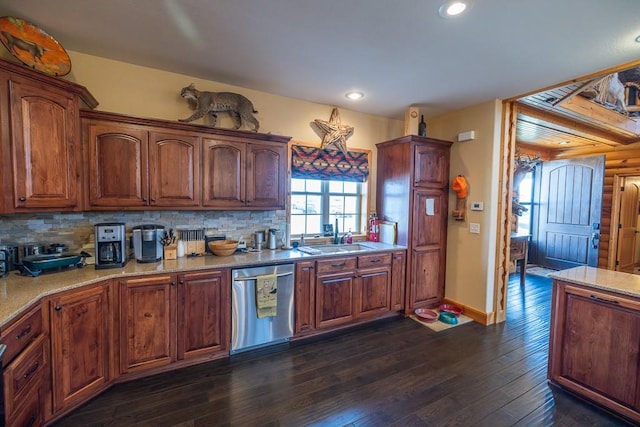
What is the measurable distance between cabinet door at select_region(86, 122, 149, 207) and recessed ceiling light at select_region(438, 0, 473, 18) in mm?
2466

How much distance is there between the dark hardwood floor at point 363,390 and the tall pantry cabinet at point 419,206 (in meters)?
0.83

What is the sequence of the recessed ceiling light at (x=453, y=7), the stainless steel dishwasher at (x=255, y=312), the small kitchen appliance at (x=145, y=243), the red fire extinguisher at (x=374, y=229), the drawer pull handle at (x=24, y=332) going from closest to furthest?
the drawer pull handle at (x=24, y=332), the recessed ceiling light at (x=453, y=7), the small kitchen appliance at (x=145, y=243), the stainless steel dishwasher at (x=255, y=312), the red fire extinguisher at (x=374, y=229)

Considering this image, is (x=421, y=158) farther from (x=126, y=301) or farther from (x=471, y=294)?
(x=126, y=301)

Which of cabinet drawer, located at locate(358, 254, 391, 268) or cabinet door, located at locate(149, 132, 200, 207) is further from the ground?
cabinet door, located at locate(149, 132, 200, 207)

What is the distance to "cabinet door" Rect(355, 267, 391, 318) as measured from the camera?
10.8 feet

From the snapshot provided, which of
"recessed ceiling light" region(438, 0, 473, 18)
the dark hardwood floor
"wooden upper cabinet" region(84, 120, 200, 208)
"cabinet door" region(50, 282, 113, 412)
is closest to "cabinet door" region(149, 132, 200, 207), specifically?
"wooden upper cabinet" region(84, 120, 200, 208)

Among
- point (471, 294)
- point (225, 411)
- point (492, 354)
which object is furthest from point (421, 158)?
point (225, 411)

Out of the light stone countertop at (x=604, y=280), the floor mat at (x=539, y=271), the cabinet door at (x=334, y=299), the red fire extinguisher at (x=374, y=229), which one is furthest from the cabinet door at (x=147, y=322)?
the floor mat at (x=539, y=271)

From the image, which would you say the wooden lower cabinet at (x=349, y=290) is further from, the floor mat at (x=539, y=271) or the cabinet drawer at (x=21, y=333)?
the floor mat at (x=539, y=271)

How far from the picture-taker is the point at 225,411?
2.01 metres

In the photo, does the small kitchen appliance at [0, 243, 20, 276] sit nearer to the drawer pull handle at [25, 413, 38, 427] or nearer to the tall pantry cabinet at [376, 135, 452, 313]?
the drawer pull handle at [25, 413, 38, 427]

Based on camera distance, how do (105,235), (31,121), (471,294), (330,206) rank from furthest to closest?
1. (330,206)
2. (471,294)
3. (105,235)
4. (31,121)

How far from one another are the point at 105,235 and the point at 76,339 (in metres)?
0.77

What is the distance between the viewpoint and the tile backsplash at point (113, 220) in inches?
89.0
